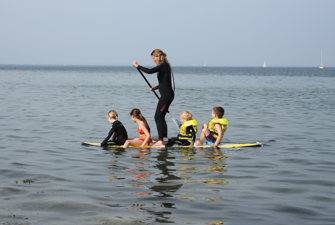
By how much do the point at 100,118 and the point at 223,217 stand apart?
1089 centimetres

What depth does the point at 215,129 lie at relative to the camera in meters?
9.50

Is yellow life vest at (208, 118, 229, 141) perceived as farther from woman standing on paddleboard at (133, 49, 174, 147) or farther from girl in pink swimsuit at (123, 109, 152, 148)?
girl in pink swimsuit at (123, 109, 152, 148)

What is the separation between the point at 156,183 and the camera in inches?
237

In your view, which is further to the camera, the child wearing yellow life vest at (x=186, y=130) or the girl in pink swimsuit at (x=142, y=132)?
the child wearing yellow life vest at (x=186, y=130)

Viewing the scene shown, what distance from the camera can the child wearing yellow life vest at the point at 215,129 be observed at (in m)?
9.29

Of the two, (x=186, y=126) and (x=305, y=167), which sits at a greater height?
(x=186, y=126)

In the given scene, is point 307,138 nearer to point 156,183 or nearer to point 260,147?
point 260,147

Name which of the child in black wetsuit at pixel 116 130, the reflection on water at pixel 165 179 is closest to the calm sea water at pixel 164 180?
the reflection on water at pixel 165 179

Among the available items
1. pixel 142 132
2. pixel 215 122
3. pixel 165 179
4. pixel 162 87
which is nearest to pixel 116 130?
pixel 142 132

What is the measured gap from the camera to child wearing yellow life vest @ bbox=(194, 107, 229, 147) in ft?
30.5

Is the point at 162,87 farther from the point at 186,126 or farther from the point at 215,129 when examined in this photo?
the point at 215,129

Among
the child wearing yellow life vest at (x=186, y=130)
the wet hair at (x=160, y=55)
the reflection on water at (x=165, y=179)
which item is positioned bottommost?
the reflection on water at (x=165, y=179)

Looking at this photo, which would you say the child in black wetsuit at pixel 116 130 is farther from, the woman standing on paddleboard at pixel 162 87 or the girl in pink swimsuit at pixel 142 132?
the woman standing on paddleboard at pixel 162 87

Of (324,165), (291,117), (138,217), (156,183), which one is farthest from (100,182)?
(291,117)
